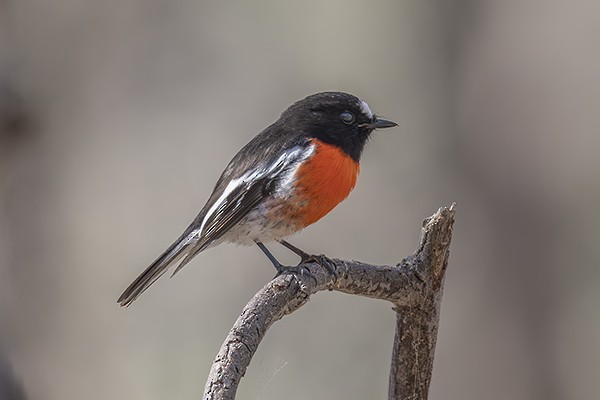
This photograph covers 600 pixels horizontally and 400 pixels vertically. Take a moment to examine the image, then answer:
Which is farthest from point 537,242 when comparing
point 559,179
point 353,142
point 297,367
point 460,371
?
point 353,142

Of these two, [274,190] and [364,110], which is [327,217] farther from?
[274,190]

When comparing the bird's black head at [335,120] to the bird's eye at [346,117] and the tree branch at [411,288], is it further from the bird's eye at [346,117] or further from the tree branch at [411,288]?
the tree branch at [411,288]

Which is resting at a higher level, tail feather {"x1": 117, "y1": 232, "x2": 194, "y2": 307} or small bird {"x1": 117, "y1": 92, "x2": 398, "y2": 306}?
small bird {"x1": 117, "y1": 92, "x2": 398, "y2": 306}

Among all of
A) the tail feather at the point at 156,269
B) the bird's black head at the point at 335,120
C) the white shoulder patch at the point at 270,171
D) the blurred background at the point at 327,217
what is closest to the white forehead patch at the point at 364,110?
the bird's black head at the point at 335,120

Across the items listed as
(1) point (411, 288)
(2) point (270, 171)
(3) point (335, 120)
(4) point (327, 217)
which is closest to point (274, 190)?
(2) point (270, 171)

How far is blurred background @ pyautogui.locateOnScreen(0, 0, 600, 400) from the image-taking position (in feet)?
22.0

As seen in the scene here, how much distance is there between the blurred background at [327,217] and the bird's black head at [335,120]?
245cm

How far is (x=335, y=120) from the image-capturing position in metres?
4.02

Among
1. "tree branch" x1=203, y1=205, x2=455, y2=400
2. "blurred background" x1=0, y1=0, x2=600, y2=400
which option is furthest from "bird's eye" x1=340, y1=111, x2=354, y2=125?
"blurred background" x1=0, y1=0, x2=600, y2=400

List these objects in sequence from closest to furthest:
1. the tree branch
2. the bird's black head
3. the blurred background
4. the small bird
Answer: the tree branch → the small bird → the bird's black head → the blurred background

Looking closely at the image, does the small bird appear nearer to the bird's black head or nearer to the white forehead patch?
the bird's black head

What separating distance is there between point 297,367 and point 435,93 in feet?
7.81

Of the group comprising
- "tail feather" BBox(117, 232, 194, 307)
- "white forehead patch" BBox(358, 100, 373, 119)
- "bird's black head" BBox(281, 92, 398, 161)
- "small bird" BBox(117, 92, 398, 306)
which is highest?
"white forehead patch" BBox(358, 100, 373, 119)

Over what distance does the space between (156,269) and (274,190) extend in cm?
56
